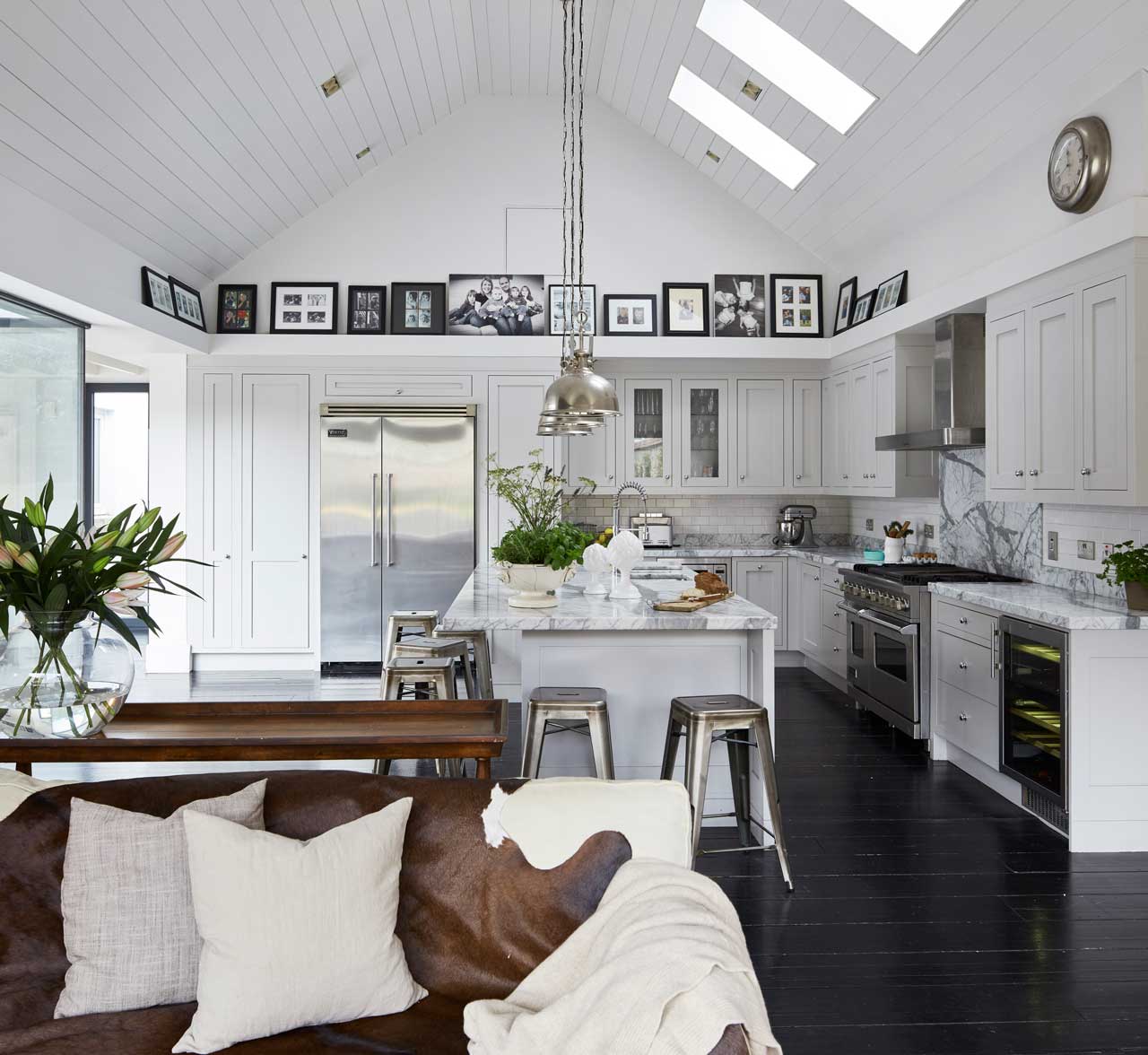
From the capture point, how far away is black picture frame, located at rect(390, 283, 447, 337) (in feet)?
23.9

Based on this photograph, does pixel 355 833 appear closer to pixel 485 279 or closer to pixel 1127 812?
pixel 1127 812

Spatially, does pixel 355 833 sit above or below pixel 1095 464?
below

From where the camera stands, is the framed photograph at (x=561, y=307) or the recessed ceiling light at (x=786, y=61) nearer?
the recessed ceiling light at (x=786, y=61)

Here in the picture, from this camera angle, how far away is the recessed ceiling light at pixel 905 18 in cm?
438

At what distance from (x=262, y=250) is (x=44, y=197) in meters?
2.57

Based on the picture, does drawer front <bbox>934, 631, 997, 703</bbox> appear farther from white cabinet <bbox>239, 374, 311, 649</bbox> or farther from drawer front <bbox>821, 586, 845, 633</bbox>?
white cabinet <bbox>239, 374, 311, 649</bbox>

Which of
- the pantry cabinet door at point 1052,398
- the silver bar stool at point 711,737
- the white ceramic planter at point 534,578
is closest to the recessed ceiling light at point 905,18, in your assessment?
the pantry cabinet door at point 1052,398

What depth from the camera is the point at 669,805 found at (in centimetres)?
193

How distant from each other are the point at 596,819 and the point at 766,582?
5.83 m

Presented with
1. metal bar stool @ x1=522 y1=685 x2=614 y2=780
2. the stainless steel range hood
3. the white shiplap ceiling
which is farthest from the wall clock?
metal bar stool @ x1=522 y1=685 x2=614 y2=780

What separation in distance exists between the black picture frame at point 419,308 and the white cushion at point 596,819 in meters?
5.77

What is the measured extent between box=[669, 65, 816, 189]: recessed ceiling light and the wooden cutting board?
11.9 ft

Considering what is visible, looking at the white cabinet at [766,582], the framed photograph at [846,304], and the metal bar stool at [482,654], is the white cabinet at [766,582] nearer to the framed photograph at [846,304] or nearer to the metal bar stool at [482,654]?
the framed photograph at [846,304]

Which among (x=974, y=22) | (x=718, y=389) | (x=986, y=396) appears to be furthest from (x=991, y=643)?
(x=718, y=389)
